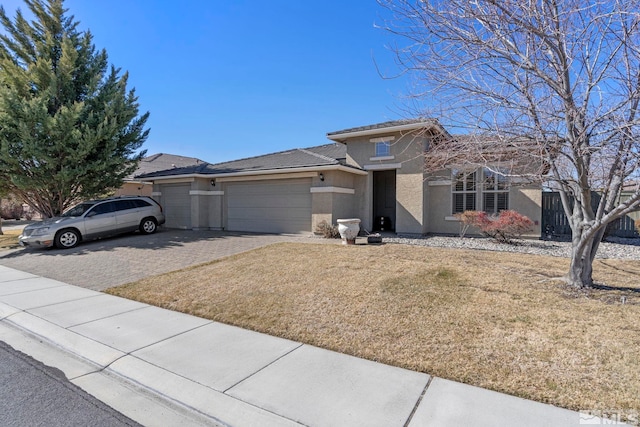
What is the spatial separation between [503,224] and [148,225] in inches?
599

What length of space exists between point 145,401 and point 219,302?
281 centimetres

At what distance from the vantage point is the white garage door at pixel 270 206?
14867mm

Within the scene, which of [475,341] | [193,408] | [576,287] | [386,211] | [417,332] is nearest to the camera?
[193,408]

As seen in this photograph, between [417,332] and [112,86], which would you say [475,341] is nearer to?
[417,332]

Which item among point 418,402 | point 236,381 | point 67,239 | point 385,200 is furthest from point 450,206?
point 67,239

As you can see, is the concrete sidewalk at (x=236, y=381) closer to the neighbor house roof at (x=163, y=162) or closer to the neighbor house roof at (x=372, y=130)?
the neighbor house roof at (x=372, y=130)

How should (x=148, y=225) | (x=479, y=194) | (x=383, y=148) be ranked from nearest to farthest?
(x=479, y=194) → (x=383, y=148) → (x=148, y=225)

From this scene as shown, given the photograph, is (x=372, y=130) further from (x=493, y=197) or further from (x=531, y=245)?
(x=531, y=245)

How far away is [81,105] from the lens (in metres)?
14.3

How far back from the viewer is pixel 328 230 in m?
13.5

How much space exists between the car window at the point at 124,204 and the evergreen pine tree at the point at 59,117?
1882mm

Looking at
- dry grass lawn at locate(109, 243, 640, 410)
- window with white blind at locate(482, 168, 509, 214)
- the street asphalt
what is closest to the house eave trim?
window with white blind at locate(482, 168, 509, 214)

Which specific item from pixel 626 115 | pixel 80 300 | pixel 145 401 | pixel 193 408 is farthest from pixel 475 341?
pixel 80 300

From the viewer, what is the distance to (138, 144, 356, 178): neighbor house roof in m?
14.6
